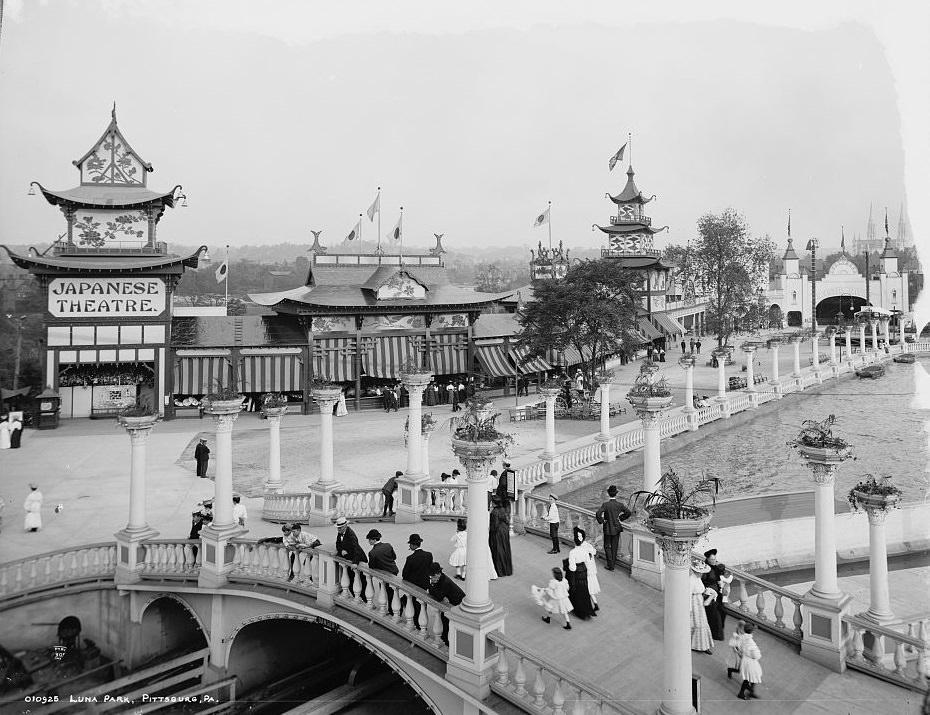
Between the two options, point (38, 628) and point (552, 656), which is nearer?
point (552, 656)

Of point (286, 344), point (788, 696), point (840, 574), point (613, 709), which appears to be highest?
point (286, 344)

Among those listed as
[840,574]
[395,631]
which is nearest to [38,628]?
[395,631]

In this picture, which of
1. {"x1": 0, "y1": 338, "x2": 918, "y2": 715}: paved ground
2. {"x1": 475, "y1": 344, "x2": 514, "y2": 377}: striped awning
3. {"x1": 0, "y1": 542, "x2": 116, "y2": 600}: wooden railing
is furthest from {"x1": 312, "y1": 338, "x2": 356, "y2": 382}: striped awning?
{"x1": 0, "y1": 542, "x2": 116, "y2": 600}: wooden railing

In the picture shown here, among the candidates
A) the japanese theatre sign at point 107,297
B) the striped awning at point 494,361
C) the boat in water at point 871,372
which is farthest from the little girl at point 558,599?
the boat in water at point 871,372

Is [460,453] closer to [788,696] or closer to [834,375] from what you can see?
[788,696]

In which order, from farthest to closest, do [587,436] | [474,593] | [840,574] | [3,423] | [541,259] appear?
[541,259] → [587,436] → [3,423] → [840,574] → [474,593]

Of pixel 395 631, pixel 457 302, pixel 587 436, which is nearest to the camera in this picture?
pixel 395 631

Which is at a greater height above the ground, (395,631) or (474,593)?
(474,593)

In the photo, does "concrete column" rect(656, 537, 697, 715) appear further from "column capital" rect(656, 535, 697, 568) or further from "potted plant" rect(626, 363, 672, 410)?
"potted plant" rect(626, 363, 672, 410)
